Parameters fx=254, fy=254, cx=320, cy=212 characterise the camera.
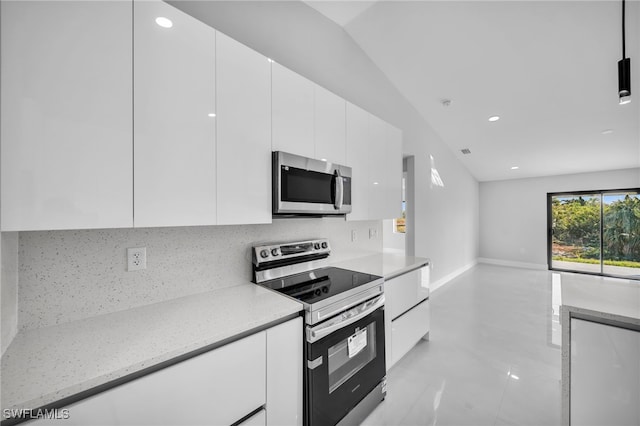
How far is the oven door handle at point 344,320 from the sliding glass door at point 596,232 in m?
6.84

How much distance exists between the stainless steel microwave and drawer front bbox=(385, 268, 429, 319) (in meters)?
0.79

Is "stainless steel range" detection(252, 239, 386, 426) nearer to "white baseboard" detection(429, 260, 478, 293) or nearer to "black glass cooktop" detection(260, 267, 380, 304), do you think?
"black glass cooktop" detection(260, 267, 380, 304)

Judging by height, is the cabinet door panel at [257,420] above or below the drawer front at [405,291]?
below

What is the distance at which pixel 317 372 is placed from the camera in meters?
1.43

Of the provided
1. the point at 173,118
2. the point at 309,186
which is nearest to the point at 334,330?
the point at 309,186

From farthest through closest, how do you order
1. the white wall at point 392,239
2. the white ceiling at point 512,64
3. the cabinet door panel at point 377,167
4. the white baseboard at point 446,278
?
the white wall at point 392,239 < the white baseboard at point 446,278 < the cabinet door panel at point 377,167 < the white ceiling at point 512,64

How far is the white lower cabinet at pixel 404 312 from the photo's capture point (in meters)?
2.15

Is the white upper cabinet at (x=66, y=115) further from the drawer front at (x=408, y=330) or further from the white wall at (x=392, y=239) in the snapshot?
the white wall at (x=392, y=239)

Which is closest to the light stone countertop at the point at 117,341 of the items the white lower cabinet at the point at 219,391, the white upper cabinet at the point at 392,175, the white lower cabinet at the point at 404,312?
the white lower cabinet at the point at 219,391

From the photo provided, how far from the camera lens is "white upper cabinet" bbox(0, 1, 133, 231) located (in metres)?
0.86

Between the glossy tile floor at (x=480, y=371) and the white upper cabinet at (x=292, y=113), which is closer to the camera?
the white upper cabinet at (x=292, y=113)

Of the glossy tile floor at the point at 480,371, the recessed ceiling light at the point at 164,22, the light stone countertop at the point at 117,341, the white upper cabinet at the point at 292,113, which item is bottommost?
the glossy tile floor at the point at 480,371

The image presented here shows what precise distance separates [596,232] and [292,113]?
7.64 m

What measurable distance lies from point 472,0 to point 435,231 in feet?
11.0
